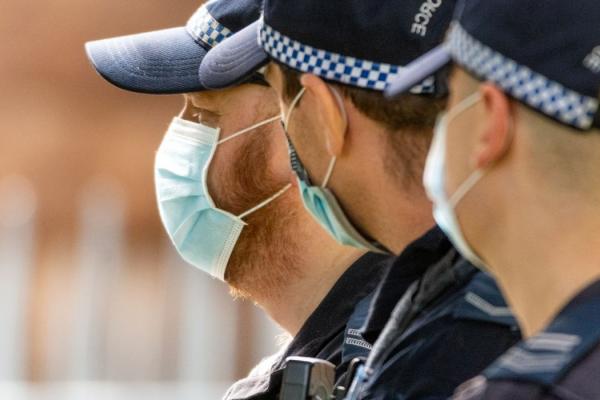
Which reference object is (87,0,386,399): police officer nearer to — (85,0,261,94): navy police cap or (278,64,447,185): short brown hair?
(85,0,261,94): navy police cap

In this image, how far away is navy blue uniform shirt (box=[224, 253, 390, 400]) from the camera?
102 inches

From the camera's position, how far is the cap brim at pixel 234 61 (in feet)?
7.50

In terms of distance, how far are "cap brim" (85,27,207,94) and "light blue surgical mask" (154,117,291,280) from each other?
0.10 m

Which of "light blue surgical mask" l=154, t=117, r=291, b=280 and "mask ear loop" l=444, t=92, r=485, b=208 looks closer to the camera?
"mask ear loop" l=444, t=92, r=485, b=208

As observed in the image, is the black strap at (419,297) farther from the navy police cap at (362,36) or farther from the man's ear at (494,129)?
the man's ear at (494,129)

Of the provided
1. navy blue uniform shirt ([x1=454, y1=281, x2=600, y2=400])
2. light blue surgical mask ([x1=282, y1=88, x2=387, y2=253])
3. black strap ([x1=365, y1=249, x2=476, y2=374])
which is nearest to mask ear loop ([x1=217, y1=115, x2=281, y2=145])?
light blue surgical mask ([x1=282, y1=88, x2=387, y2=253])

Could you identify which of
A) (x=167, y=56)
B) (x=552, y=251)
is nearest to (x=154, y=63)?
(x=167, y=56)

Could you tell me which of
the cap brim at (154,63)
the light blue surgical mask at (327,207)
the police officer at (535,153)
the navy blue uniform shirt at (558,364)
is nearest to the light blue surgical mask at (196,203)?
the cap brim at (154,63)

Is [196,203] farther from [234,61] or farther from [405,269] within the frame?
[405,269]

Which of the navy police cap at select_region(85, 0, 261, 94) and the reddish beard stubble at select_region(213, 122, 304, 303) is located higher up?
the navy police cap at select_region(85, 0, 261, 94)

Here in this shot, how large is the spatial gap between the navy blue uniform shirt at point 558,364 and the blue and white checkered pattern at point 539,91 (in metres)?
0.18

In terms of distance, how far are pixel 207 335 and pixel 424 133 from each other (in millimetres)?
6608

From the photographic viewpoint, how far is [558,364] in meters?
1.37

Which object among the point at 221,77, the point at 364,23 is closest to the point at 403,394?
the point at 364,23
